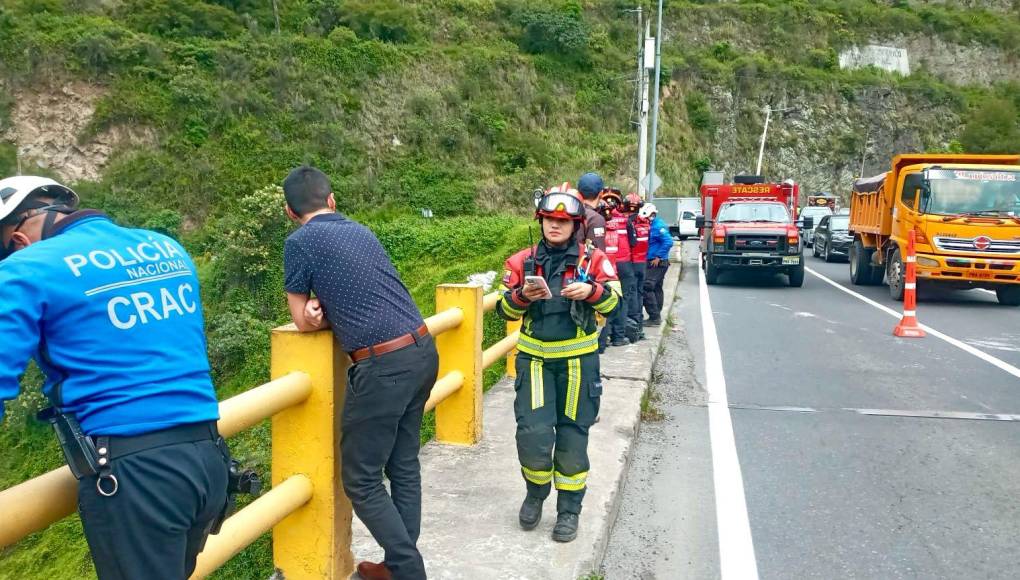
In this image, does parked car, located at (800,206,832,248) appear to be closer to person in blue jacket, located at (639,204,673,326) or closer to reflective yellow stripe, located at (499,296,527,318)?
person in blue jacket, located at (639,204,673,326)

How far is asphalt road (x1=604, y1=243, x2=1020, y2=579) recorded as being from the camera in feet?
13.0

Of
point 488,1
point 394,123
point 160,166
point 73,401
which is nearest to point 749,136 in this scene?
point 488,1

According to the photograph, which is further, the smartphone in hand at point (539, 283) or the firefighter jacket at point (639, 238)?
the firefighter jacket at point (639, 238)

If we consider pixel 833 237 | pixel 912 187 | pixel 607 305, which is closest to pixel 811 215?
pixel 833 237

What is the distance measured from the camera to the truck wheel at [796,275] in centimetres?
1664

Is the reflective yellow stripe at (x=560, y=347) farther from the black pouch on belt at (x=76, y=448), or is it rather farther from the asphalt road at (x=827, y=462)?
the black pouch on belt at (x=76, y=448)

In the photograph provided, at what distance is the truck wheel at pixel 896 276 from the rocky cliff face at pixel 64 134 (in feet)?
103

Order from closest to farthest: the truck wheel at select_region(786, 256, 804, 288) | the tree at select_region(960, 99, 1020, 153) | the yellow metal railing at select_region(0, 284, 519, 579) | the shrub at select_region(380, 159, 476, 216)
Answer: the yellow metal railing at select_region(0, 284, 519, 579), the truck wheel at select_region(786, 256, 804, 288), the shrub at select_region(380, 159, 476, 216), the tree at select_region(960, 99, 1020, 153)

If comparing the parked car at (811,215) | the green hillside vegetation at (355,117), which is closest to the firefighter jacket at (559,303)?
the green hillside vegetation at (355,117)

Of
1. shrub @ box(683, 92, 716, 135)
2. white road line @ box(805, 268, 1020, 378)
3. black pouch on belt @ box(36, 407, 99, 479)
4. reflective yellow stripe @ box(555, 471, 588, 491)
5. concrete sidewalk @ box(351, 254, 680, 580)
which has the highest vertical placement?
shrub @ box(683, 92, 716, 135)

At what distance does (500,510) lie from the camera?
4.10m

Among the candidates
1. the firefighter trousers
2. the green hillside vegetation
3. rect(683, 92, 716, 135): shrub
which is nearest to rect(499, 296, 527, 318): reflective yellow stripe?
the firefighter trousers

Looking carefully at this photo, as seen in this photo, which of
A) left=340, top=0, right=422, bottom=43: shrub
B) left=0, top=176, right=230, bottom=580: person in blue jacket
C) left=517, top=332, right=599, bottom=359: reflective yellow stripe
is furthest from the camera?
left=340, top=0, right=422, bottom=43: shrub

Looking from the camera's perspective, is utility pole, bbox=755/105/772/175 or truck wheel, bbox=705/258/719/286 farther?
utility pole, bbox=755/105/772/175
